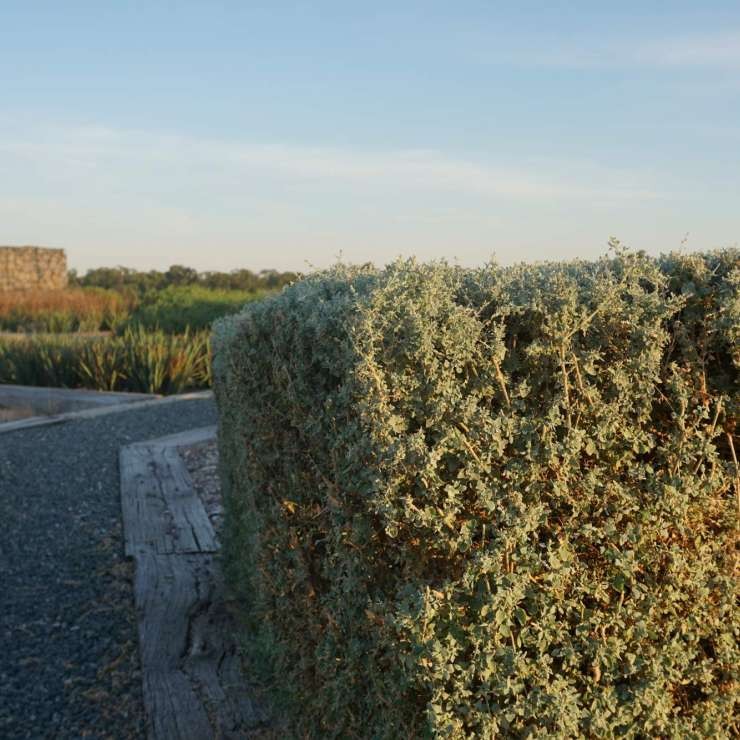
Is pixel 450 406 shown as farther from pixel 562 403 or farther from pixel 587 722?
pixel 587 722

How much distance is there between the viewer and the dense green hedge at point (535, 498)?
2.37 m

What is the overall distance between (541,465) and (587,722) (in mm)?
700

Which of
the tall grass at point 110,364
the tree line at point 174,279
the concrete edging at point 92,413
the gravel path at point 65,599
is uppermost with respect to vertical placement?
the tree line at point 174,279

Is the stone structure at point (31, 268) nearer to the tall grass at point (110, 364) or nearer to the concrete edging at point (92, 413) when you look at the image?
the tall grass at point (110, 364)

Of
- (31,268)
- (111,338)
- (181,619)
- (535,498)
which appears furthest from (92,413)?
(31,268)

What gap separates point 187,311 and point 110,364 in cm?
637

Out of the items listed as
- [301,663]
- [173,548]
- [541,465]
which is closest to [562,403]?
[541,465]

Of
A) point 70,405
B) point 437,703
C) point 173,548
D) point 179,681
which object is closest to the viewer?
point 437,703

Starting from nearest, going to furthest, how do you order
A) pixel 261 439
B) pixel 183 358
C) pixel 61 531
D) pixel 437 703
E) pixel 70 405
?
pixel 437 703 < pixel 261 439 < pixel 61 531 < pixel 70 405 < pixel 183 358

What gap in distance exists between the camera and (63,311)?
24.1 metres

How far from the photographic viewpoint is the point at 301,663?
3387mm

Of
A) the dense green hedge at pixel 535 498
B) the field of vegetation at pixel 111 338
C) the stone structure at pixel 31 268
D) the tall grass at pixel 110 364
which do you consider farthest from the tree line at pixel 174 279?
the dense green hedge at pixel 535 498

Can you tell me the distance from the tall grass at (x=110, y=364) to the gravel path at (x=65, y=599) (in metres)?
4.91

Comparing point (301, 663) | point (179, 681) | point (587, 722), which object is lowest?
point (179, 681)
